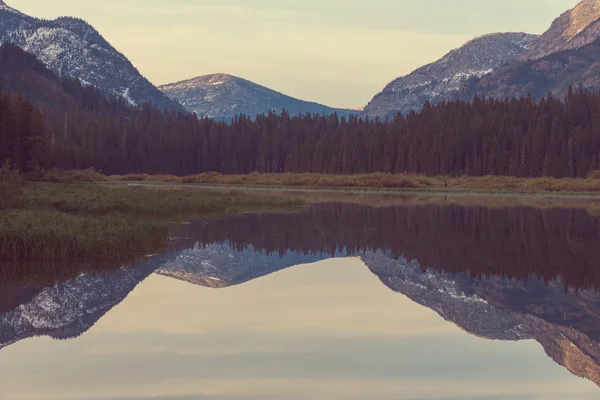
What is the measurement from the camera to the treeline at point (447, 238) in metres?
34.0

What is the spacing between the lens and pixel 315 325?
21641 mm

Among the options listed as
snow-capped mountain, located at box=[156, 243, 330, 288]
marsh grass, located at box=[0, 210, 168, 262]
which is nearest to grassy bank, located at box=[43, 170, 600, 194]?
snow-capped mountain, located at box=[156, 243, 330, 288]

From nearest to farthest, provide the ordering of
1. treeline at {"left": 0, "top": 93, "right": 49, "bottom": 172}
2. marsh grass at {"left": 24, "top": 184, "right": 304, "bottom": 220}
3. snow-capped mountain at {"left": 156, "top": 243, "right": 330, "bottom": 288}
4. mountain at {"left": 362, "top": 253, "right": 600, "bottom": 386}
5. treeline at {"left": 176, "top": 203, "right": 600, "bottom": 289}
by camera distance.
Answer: mountain at {"left": 362, "top": 253, "right": 600, "bottom": 386} → snow-capped mountain at {"left": 156, "top": 243, "right": 330, "bottom": 288} → treeline at {"left": 176, "top": 203, "right": 600, "bottom": 289} → marsh grass at {"left": 24, "top": 184, "right": 304, "bottom": 220} → treeline at {"left": 0, "top": 93, "right": 49, "bottom": 172}

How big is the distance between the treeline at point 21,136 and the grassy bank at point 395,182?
14.4ft

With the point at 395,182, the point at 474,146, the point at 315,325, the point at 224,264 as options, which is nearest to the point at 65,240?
the point at 224,264

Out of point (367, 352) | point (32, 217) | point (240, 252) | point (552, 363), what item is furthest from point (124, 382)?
point (240, 252)

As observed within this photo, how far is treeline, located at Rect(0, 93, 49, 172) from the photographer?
329ft

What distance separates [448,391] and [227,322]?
824 centimetres

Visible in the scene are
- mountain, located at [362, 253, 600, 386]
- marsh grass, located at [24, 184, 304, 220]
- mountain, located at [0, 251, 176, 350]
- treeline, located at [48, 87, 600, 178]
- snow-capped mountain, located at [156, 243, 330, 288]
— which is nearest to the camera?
mountain, located at [362, 253, 600, 386]

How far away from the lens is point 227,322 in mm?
21938

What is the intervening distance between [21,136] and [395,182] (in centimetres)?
5779

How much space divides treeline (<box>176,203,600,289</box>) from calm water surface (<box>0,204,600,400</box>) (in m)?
0.26

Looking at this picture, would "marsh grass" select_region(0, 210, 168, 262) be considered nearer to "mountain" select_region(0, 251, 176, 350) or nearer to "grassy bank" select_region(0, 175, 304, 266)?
"grassy bank" select_region(0, 175, 304, 266)

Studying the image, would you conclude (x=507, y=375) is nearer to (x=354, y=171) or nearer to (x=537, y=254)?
(x=537, y=254)
